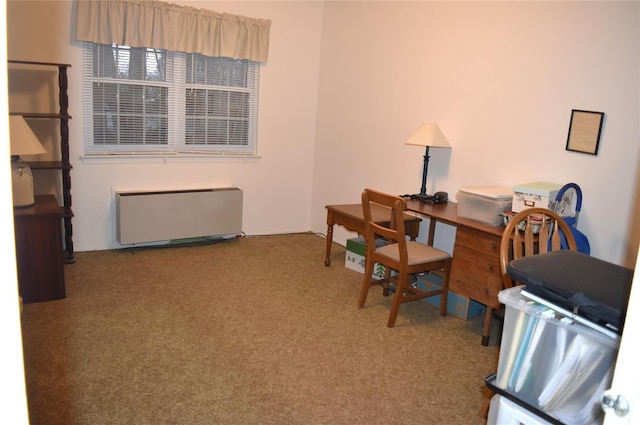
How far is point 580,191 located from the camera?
9.97 feet

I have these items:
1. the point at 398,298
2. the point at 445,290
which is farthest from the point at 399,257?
the point at 445,290

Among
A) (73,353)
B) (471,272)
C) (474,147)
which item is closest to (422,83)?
(474,147)

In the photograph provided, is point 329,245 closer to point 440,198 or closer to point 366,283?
point 366,283

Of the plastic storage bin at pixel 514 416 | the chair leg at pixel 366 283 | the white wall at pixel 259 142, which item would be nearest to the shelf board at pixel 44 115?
the white wall at pixel 259 142

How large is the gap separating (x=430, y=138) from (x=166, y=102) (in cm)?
240

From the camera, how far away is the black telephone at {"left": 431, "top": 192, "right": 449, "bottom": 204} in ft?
12.2

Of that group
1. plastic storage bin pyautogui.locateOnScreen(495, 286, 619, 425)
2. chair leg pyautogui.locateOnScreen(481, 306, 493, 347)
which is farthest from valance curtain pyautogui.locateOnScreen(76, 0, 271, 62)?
plastic storage bin pyautogui.locateOnScreen(495, 286, 619, 425)

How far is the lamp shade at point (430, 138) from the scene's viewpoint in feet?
12.1

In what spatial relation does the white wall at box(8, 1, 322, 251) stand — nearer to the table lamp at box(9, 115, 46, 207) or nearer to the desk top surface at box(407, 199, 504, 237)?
the table lamp at box(9, 115, 46, 207)

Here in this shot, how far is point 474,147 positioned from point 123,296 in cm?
270

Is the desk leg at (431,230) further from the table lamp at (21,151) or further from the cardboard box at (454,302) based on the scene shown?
the table lamp at (21,151)

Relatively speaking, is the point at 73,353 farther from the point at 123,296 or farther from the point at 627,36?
the point at 627,36

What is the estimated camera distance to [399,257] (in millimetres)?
3188

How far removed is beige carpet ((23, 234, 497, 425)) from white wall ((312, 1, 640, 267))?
1.06 m
